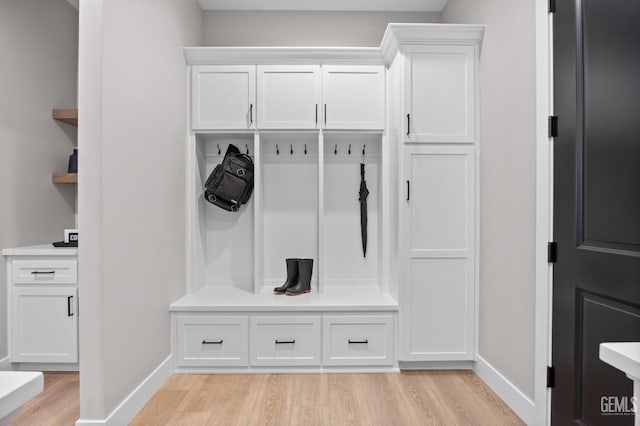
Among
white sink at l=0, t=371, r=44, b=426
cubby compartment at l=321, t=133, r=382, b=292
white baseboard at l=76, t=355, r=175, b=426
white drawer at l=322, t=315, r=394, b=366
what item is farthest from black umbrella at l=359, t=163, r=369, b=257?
white sink at l=0, t=371, r=44, b=426

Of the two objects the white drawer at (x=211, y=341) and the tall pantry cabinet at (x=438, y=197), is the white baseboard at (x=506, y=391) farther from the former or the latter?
the white drawer at (x=211, y=341)

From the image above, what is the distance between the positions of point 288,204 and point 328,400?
5.39ft

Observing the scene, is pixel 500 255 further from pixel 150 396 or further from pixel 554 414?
pixel 150 396

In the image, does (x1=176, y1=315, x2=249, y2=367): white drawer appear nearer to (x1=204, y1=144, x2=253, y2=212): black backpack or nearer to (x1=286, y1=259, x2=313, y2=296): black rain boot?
(x1=286, y1=259, x2=313, y2=296): black rain boot

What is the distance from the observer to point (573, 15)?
68.4 inches

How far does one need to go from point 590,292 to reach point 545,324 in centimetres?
36

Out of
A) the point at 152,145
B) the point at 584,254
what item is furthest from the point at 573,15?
the point at 152,145

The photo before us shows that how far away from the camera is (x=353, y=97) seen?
306 centimetres

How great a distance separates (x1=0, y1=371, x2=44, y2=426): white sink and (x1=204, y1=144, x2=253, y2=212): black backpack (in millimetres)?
2591

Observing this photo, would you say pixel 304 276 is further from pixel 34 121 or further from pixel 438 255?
pixel 34 121

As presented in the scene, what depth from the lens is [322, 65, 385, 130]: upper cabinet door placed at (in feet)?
10.0

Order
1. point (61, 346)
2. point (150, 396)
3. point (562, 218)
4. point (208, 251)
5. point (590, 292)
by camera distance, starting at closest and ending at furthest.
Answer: point (590, 292) < point (562, 218) < point (150, 396) < point (61, 346) < point (208, 251)
